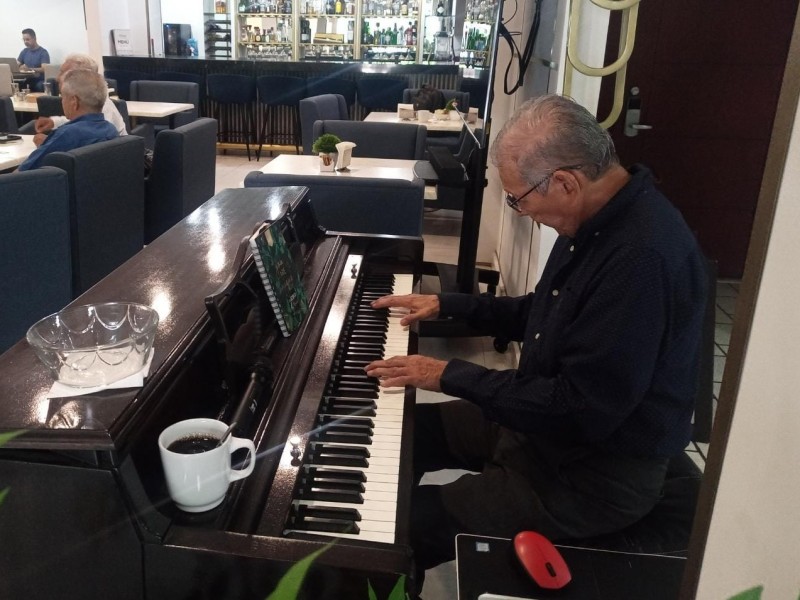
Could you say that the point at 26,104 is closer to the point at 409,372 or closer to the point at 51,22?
the point at 51,22

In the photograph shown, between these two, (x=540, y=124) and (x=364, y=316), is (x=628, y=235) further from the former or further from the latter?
(x=364, y=316)

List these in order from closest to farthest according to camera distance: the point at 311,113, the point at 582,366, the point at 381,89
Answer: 1. the point at 582,366
2. the point at 311,113
3. the point at 381,89

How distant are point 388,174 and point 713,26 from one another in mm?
1900

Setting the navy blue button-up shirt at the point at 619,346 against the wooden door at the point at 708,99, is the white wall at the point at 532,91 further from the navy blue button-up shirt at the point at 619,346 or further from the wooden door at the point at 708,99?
the navy blue button-up shirt at the point at 619,346

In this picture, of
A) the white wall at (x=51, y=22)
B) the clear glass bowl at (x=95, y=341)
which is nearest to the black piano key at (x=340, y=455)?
the clear glass bowl at (x=95, y=341)

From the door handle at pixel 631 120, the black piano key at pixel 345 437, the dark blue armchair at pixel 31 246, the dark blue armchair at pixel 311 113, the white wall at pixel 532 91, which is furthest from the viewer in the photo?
the dark blue armchair at pixel 311 113

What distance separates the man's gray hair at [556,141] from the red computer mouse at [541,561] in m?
0.66

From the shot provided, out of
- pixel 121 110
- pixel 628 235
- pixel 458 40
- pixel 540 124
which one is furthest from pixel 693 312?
pixel 458 40

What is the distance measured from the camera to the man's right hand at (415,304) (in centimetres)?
176

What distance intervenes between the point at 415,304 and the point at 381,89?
6.42m

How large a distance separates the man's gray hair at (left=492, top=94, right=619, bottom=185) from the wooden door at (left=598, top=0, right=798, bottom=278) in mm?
2331

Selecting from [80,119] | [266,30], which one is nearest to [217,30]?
[266,30]

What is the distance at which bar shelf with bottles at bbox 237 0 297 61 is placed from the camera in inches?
351

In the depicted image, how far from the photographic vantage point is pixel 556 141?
1254 mm
